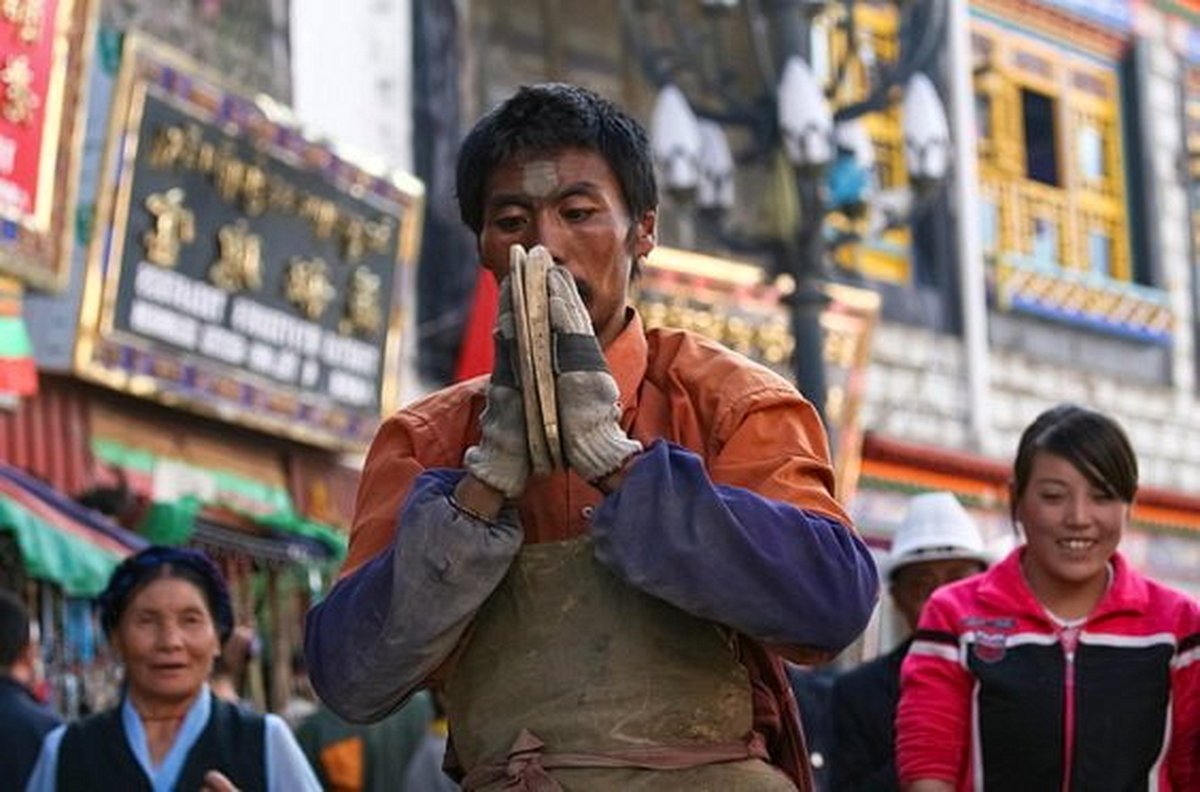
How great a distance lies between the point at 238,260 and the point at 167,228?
0.78m

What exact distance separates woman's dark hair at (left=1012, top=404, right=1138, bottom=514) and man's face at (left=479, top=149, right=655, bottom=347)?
71.8 inches

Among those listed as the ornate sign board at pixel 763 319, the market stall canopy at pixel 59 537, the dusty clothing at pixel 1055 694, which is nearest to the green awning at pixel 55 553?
the market stall canopy at pixel 59 537

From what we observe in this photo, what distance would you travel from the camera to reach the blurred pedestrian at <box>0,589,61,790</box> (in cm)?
743

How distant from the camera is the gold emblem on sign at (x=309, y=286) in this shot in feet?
48.0

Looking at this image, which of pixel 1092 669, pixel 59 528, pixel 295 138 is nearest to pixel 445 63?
pixel 295 138

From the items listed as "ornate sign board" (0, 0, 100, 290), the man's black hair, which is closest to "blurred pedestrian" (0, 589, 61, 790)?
the man's black hair

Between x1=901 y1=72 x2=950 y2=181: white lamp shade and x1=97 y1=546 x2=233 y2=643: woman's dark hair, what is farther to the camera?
x1=901 y1=72 x2=950 y2=181: white lamp shade

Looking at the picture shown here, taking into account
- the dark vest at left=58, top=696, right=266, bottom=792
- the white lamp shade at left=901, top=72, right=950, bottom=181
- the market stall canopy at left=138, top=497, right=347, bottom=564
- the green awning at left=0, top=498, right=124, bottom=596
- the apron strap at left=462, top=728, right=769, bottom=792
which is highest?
the white lamp shade at left=901, top=72, right=950, bottom=181

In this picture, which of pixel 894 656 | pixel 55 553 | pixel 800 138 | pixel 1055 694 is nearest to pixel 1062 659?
pixel 1055 694

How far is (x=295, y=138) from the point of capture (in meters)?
14.2

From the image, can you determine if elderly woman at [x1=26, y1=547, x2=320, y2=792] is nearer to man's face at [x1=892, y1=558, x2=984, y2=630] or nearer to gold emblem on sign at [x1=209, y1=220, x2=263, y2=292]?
man's face at [x1=892, y1=558, x2=984, y2=630]

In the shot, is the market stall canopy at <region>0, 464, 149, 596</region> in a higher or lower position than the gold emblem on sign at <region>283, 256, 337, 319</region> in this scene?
lower

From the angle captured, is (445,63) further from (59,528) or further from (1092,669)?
(1092,669)

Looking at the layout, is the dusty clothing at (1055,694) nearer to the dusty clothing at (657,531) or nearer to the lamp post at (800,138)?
the dusty clothing at (657,531)
